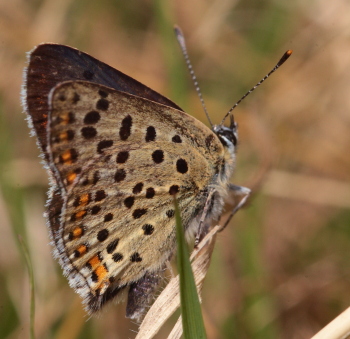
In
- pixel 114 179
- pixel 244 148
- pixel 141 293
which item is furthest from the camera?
pixel 244 148

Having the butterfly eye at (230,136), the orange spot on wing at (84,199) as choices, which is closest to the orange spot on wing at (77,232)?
the orange spot on wing at (84,199)

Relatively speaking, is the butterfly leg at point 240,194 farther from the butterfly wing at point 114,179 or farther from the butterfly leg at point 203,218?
the butterfly wing at point 114,179

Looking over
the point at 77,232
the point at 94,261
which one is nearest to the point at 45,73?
the point at 77,232

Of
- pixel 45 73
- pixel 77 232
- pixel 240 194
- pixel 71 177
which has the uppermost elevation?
pixel 45 73

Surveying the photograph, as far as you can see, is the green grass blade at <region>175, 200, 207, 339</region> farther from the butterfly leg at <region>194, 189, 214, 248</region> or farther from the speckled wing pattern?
the butterfly leg at <region>194, 189, 214, 248</region>

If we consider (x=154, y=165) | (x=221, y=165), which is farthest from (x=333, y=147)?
(x=154, y=165)

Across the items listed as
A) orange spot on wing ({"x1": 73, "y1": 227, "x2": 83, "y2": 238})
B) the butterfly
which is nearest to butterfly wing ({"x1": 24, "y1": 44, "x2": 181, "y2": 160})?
the butterfly

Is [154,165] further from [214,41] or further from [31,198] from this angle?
[214,41]

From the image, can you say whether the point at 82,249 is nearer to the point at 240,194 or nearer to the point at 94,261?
the point at 94,261
